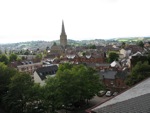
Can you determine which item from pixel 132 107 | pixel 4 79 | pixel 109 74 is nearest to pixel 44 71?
pixel 109 74

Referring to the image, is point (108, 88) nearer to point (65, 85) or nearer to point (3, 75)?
point (65, 85)

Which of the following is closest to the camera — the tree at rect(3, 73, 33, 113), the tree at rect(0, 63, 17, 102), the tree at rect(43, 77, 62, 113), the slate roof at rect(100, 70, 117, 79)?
the tree at rect(3, 73, 33, 113)

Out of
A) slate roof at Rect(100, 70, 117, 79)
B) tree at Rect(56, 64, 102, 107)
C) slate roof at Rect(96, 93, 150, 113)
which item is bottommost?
slate roof at Rect(100, 70, 117, 79)

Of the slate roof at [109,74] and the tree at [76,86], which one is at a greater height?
the tree at [76,86]

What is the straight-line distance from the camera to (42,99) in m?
32.7

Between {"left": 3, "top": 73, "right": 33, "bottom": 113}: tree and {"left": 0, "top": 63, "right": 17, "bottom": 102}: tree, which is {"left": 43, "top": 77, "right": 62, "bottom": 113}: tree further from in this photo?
{"left": 0, "top": 63, "right": 17, "bottom": 102}: tree

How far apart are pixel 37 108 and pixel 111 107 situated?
82.4ft

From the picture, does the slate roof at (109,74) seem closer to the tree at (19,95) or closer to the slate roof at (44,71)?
the slate roof at (44,71)

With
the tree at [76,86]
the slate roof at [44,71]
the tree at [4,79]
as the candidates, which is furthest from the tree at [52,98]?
the slate roof at [44,71]

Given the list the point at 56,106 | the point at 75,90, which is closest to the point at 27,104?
the point at 56,106

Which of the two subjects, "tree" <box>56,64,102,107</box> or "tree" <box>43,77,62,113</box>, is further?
"tree" <box>56,64,102,107</box>

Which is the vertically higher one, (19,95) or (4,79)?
(4,79)

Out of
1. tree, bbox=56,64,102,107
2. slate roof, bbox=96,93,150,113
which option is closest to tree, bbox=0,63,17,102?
tree, bbox=56,64,102,107

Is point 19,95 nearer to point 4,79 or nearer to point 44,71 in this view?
point 4,79
